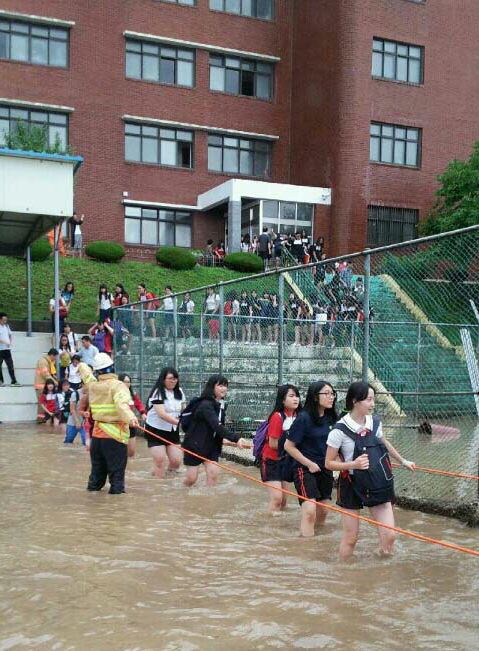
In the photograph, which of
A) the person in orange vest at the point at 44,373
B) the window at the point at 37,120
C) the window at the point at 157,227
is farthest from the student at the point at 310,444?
the window at the point at 157,227

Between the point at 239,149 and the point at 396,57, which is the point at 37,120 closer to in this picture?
the point at 239,149

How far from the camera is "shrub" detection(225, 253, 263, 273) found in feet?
103

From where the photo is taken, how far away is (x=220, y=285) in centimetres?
1293

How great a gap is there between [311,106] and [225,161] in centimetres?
468

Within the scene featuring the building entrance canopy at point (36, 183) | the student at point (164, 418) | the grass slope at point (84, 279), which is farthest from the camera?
the grass slope at point (84, 279)

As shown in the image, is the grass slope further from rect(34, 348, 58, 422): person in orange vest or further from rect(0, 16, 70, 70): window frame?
rect(0, 16, 70, 70): window frame

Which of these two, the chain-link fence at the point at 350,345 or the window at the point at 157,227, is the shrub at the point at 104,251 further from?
the chain-link fence at the point at 350,345

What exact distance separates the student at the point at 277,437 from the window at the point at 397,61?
2897 cm

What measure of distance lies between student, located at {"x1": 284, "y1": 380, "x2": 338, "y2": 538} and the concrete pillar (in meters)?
25.6

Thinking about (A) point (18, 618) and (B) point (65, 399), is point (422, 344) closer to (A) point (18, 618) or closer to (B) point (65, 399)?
(B) point (65, 399)

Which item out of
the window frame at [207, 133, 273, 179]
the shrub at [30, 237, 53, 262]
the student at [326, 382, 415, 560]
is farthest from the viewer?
the window frame at [207, 133, 273, 179]

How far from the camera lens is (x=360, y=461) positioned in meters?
6.26

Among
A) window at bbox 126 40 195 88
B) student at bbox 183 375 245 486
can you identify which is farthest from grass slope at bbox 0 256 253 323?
student at bbox 183 375 245 486

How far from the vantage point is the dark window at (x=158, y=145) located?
113 feet
